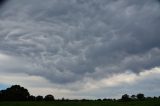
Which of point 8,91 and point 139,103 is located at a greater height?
point 8,91

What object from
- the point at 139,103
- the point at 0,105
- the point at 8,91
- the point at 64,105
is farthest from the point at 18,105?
the point at 8,91

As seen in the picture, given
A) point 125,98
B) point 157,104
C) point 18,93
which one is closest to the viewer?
point 157,104

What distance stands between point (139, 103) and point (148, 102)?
228 centimetres

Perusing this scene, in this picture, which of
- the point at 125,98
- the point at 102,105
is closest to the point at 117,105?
the point at 102,105

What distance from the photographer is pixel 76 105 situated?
90750 mm

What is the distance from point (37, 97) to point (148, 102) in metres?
42.5

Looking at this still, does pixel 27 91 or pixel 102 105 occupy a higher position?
pixel 27 91

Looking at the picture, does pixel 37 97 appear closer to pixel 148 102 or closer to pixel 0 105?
pixel 0 105

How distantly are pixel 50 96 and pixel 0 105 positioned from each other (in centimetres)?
3724

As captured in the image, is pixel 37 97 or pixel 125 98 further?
pixel 37 97

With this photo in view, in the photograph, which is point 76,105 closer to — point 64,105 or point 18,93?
point 64,105

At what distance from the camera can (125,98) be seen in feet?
359

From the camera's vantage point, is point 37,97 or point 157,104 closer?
point 157,104

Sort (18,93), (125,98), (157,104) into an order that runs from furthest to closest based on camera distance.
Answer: (18,93) < (125,98) < (157,104)
